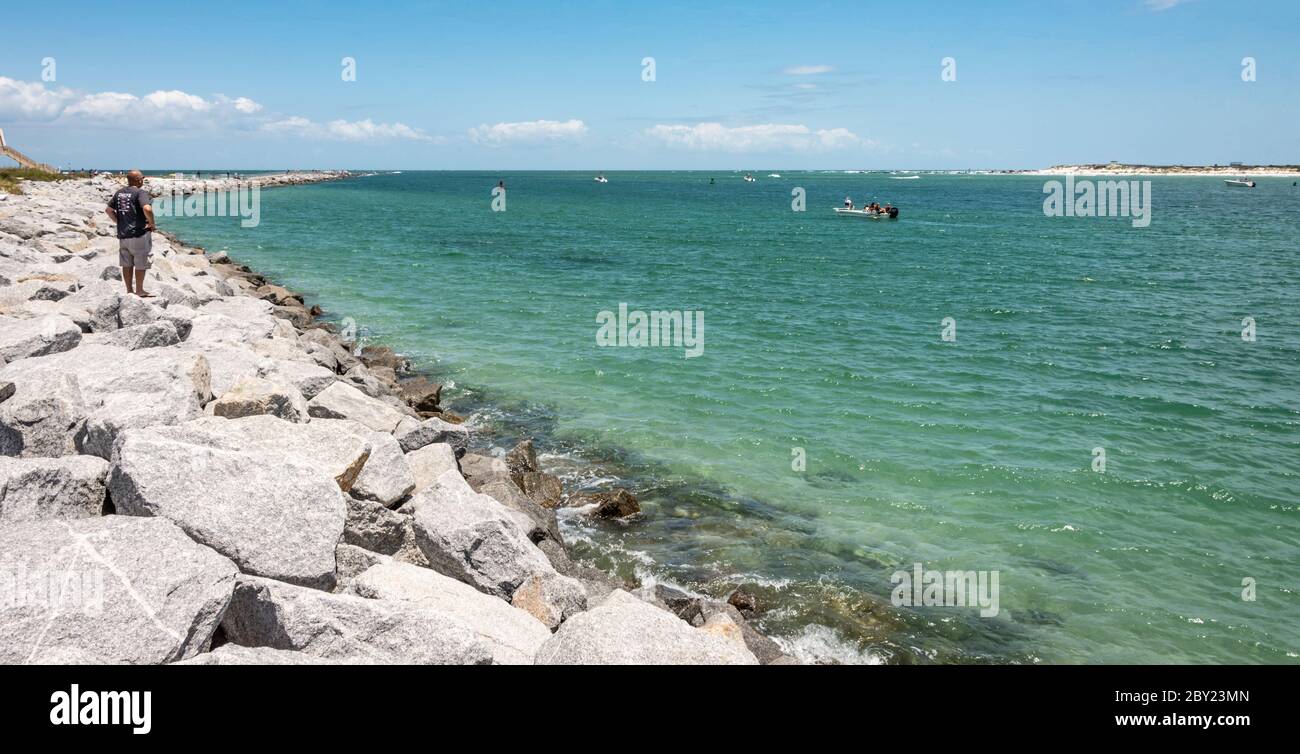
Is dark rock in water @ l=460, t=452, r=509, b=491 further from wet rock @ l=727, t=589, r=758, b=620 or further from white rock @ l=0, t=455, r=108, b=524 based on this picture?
white rock @ l=0, t=455, r=108, b=524

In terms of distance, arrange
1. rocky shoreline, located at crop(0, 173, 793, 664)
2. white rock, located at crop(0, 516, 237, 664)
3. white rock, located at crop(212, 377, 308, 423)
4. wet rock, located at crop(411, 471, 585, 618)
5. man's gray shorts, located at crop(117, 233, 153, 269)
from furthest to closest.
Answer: man's gray shorts, located at crop(117, 233, 153, 269) → white rock, located at crop(212, 377, 308, 423) → wet rock, located at crop(411, 471, 585, 618) → rocky shoreline, located at crop(0, 173, 793, 664) → white rock, located at crop(0, 516, 237, 664)

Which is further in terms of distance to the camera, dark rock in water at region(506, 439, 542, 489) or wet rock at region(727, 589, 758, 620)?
dark rock in water at region(506, 439, 542, 489)

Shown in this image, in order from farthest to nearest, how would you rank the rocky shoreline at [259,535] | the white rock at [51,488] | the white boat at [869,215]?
the white boat at [869,215] → the white rock at [51,488] → the rocky shoreline at [259,535]

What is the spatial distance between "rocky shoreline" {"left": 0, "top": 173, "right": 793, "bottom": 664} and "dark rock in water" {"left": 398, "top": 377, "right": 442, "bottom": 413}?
14.6ft

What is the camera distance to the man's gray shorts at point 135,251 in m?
15.2

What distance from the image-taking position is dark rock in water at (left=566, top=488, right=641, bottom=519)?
12.7 meters

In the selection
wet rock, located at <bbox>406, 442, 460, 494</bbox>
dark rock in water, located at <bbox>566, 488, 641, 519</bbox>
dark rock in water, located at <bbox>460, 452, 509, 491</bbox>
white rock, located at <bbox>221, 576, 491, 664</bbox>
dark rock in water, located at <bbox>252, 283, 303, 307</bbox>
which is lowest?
dark rock in water, located at <bbox>566, 488, 641, 519</bbox>

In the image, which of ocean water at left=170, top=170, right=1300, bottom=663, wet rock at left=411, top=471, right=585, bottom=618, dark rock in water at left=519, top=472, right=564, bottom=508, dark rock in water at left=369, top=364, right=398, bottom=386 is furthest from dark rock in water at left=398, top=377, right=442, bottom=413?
wet rock at left=411, top=471, right=585, bottom=618

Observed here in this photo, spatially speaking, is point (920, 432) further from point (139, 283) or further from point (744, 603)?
point (139, 283)

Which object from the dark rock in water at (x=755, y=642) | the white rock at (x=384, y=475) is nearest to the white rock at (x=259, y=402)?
the white rock at (x=384, y=475)

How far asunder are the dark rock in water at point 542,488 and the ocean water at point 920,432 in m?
0.70

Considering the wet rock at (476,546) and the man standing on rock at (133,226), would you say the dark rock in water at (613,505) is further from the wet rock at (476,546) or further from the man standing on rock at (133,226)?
the man standing on rock at (133,226)

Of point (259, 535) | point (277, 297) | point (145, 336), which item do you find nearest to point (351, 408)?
point (145, 336)
